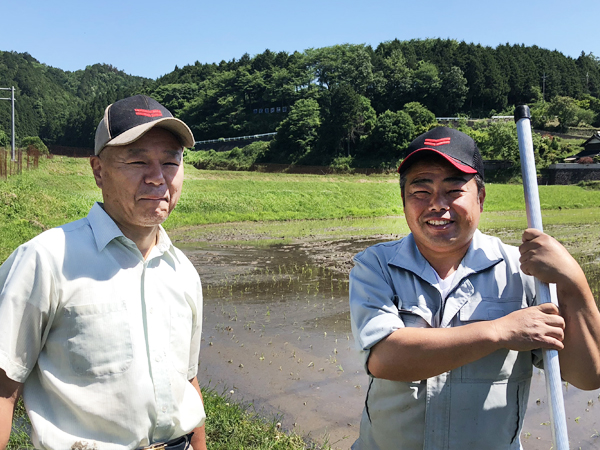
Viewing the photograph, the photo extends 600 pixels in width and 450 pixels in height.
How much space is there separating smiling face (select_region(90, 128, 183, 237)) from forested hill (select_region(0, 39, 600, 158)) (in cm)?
6014

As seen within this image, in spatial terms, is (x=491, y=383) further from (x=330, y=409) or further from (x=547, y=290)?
(x=330, y=409)

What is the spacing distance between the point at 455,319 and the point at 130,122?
4.54 ft

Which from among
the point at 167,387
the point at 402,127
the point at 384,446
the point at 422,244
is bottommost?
the point at 384,446

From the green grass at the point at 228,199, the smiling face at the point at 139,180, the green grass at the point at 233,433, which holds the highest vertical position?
Answer: the smiling face at the point at 139,180

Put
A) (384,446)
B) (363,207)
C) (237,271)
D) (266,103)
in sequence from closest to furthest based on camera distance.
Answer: (384,446)
(237,271)
(363,207)
(266,103)

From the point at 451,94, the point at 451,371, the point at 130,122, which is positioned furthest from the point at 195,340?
the point at 451,94

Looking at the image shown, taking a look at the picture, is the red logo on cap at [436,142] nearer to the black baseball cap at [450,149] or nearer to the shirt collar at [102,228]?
the black baseball cap at [450,149]

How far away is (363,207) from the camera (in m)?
30.5

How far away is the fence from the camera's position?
69.7 ft

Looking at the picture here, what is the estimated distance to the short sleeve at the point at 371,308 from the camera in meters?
1.68

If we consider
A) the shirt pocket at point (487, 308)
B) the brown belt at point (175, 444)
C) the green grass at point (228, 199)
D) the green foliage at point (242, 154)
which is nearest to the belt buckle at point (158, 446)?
the brown belt at point (175, 444)

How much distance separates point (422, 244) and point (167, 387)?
3.55 feet

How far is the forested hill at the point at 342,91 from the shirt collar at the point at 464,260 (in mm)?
60053

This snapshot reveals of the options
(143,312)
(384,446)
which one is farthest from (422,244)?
(143,312)
